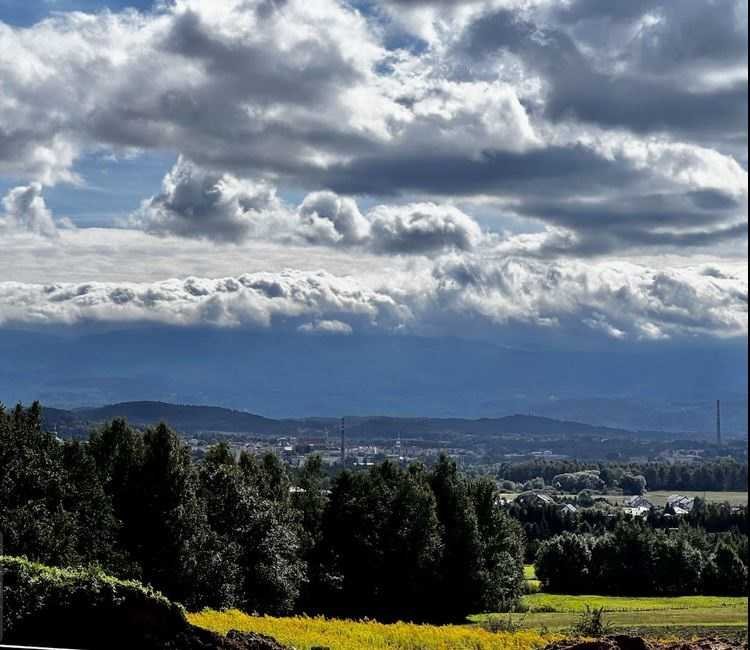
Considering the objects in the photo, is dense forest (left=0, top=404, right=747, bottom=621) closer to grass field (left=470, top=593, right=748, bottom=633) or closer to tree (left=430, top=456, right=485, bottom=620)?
tree (left=430, top=456, right=485, bottom=620)

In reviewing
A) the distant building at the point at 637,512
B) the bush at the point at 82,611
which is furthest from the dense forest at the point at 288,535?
the distant building at the point at 637,512

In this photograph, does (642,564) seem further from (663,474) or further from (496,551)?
(663,474)

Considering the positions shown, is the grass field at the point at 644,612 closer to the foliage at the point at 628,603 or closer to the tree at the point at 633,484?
the foliage at the point at 628,603

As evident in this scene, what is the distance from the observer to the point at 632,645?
10750 mm

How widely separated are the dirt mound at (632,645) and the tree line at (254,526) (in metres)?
14.9

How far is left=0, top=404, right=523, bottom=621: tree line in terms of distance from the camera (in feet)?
84.3

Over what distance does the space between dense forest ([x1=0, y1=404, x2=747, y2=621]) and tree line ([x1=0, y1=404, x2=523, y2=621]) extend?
46 millimetres

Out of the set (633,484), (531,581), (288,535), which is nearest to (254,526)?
(288,535)

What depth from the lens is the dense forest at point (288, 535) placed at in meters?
26.0

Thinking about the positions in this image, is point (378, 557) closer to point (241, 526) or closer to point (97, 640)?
point (241, 526)

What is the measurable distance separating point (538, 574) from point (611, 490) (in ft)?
296

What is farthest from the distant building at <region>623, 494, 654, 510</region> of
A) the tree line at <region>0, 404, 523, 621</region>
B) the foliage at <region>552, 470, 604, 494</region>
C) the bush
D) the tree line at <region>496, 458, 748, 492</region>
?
the bush

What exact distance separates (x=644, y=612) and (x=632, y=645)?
25.7 meters

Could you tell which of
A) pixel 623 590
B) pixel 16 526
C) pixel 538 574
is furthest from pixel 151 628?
pixel 538 574
